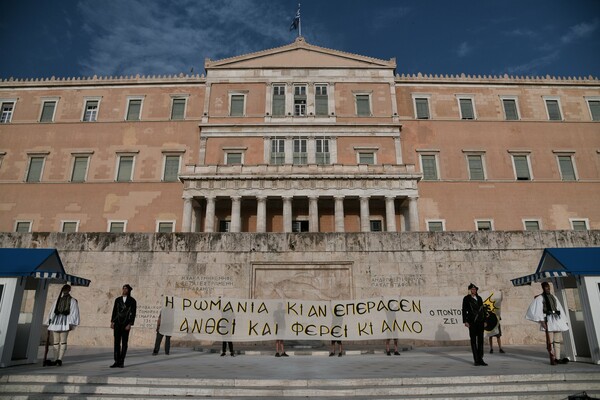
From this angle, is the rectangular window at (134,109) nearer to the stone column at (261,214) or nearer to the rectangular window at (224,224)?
the rectangular window at (224,224)

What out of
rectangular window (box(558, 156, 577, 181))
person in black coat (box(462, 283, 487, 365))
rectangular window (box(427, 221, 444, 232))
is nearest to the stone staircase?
person in black coat (box(462, 283, 487, 365))

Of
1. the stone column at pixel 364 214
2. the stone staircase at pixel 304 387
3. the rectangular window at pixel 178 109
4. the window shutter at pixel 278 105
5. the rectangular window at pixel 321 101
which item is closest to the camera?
the stone staircase at pixel 304 387

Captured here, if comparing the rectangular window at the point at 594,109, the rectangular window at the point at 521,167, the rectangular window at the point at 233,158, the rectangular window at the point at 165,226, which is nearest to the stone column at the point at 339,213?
the rectangular window at the point at 233,158

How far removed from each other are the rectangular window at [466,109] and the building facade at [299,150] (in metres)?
0.13

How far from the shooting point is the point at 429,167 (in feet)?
112

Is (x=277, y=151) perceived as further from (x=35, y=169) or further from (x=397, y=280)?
(x=397, y=280)

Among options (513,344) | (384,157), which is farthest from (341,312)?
(384,157)

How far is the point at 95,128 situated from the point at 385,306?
32.5 metres

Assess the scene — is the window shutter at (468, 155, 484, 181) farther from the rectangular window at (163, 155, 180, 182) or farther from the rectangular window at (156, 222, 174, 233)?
the rectangular window at (156, 222, 174, 233)

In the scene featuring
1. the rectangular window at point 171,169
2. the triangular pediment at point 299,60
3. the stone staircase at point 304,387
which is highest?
the triangular pediment at point 299,60

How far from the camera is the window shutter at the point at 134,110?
35938 millimetres

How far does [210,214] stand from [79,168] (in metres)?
13.3

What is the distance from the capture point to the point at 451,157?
3444cm

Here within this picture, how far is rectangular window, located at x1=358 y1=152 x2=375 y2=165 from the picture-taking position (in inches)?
1329
